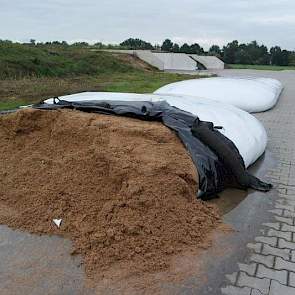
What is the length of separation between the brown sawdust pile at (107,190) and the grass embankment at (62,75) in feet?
20.8

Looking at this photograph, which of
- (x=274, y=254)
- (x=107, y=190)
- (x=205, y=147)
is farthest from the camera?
(x=205, y=147)

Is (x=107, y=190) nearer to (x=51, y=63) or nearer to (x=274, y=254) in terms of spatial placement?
(x=274, y=254)

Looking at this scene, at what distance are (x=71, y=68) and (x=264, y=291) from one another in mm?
22496

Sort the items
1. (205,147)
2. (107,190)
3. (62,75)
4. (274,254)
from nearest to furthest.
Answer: (274,254) → (107,190) → (205,147) → (62,75)

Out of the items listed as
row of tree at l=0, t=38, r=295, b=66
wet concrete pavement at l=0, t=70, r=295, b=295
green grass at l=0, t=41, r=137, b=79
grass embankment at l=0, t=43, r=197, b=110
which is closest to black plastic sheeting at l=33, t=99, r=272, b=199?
wet concrete pavement at l=0, t=70, r=295, b=295

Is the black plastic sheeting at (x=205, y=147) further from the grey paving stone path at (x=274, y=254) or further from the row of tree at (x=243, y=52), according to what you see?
the row of tree at (x=243, y=52)

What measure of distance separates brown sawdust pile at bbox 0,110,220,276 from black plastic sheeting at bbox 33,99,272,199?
143 millimetres

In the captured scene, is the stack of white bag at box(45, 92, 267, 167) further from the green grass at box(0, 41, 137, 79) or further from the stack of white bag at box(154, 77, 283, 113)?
the green grass at box(0, 41, 137, 79)

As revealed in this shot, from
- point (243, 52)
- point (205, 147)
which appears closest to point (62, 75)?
point (205, 147)

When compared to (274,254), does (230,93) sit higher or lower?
higher

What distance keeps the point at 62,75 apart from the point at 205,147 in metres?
18.7

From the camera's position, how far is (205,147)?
183 inches

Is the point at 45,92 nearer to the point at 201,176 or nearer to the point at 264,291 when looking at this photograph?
the point at 201,176

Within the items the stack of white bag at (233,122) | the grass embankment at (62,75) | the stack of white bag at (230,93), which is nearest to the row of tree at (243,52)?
the grass embankment at (62,75)
